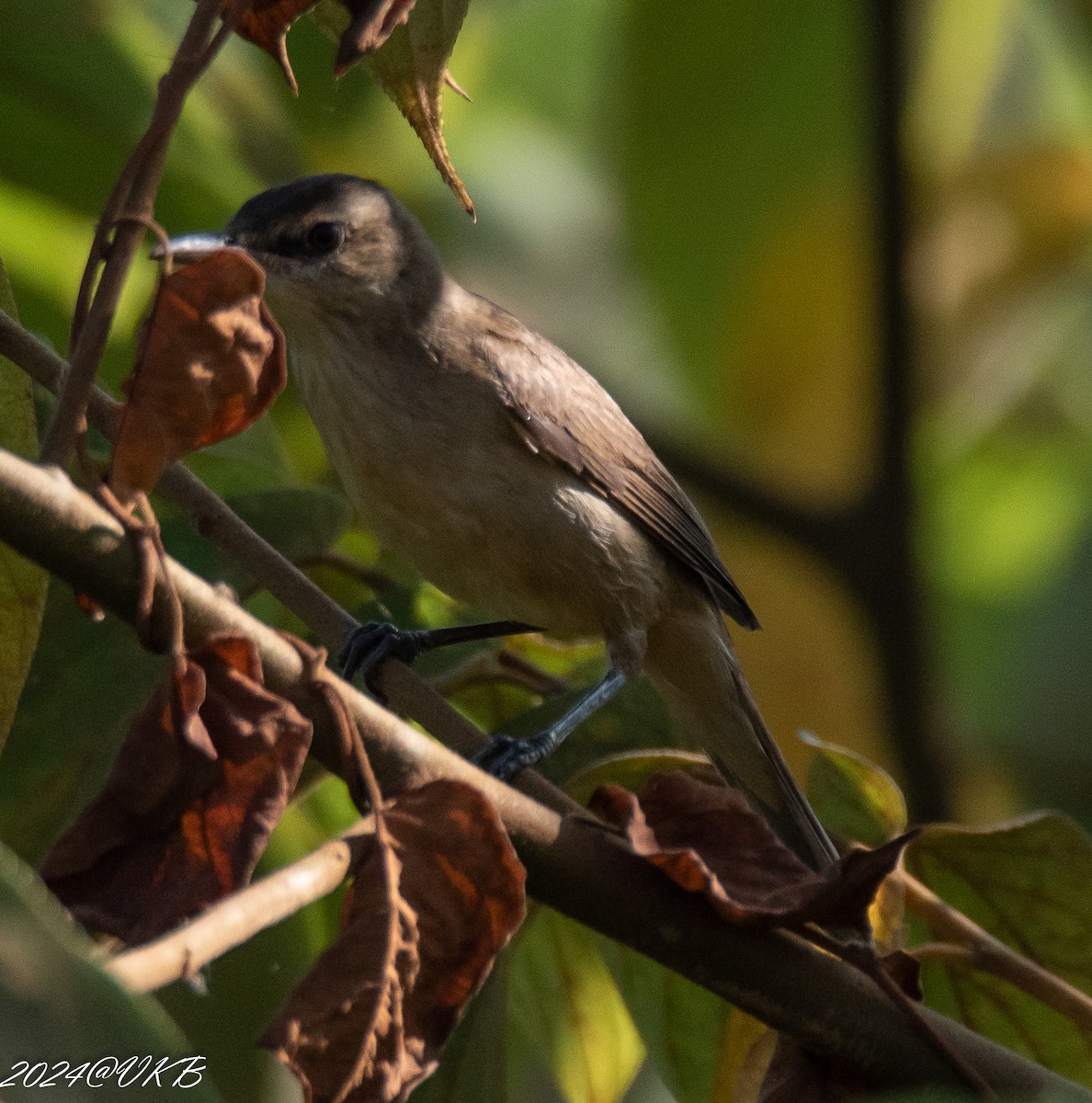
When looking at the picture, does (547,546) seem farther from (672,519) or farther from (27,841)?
(27,841)

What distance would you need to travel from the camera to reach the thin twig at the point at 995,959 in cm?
206

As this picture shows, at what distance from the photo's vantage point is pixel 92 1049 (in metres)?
1.04

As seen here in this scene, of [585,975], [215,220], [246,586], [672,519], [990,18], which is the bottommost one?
[585,975]

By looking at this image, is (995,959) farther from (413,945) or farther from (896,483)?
(896,483)

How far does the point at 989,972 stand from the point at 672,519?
1804 mm

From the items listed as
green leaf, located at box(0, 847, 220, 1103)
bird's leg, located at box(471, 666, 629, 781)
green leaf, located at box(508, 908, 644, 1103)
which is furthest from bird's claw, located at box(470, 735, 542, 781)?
green leaf, located at box(0, 847, 220, 1103)

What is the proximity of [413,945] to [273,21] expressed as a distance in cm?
99

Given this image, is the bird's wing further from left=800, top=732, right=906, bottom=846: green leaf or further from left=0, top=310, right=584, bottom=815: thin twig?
left=0, top=310, right=584, bottom=815: thin twig

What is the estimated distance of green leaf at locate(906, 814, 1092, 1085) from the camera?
91.4 inches

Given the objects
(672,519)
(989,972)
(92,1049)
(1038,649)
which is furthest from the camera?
(1038,649)

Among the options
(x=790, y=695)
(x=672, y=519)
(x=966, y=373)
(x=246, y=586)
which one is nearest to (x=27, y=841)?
(x=246, y=586)

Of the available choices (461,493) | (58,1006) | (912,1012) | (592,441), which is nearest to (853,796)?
(912,1012)

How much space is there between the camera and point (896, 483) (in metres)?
4.72

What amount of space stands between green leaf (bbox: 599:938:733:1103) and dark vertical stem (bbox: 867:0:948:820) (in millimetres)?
2413
